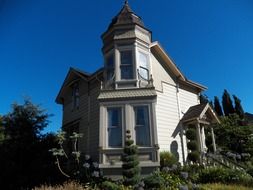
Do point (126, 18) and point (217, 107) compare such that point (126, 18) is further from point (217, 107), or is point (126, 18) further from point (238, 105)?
point (217, 107)

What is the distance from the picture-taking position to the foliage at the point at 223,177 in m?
11.2

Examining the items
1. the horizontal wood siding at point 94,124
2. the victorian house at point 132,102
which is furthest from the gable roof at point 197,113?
the horizontal wood siding at point 94,124

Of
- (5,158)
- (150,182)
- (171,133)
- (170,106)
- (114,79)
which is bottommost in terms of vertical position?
(150,182)

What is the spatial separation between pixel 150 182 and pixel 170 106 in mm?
7109

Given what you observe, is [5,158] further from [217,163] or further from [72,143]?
[217,163]

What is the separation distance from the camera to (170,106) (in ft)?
54.9

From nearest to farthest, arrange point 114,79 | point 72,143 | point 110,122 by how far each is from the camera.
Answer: point 110,122
point 114,79
point 72,143

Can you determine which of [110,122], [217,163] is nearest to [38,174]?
[110,122]

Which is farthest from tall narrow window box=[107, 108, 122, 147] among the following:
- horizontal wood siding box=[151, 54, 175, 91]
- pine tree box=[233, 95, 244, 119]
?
pine tree box=[233, 95, 244, 119]

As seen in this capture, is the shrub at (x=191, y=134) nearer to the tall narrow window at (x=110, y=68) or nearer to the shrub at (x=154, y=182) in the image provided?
the shrub at (x=154, y=182)

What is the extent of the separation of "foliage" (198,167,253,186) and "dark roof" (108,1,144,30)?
31.5 feet

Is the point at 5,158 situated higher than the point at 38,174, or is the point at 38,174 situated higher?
the point at 5,158

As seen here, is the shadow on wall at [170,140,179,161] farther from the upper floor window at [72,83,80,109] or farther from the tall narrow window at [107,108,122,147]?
the upper floor window at [72,83,80,109]

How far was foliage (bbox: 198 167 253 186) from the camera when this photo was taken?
11211 millimetres
